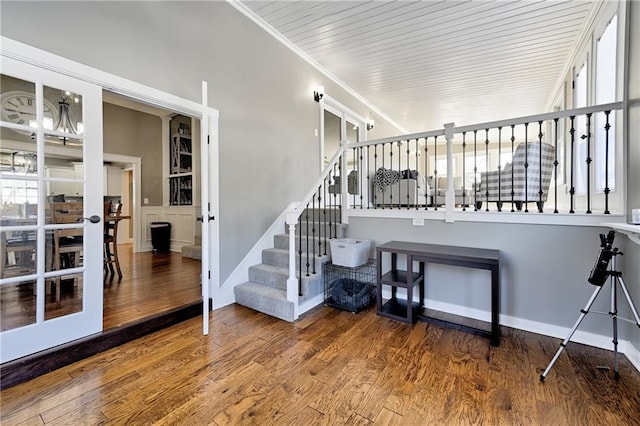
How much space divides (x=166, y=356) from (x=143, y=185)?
5.19 metres

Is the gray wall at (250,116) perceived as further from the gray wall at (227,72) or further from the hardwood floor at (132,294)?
the hardwood floor at (132,294)

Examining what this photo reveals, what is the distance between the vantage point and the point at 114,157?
18.5 ft

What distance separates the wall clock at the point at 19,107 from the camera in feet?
5.95

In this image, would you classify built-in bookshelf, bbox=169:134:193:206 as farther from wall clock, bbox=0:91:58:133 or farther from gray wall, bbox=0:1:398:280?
wall clock, bbox=0:91:58:133

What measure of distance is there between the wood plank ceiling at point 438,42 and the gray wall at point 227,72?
1.71 feet

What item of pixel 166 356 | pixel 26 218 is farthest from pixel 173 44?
pixel 166 356

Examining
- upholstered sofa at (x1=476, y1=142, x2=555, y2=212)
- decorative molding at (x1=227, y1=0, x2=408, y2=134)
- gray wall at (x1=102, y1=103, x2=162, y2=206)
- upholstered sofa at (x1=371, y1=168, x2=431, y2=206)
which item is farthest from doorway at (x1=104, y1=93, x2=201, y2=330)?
upholstered sofa at (x1=476, y1=142, x2=555, y2=212)

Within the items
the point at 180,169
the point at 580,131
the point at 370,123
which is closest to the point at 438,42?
the point at 580,131

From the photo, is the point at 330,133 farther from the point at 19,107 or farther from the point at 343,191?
the point at 19,107

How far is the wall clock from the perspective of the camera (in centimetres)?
181

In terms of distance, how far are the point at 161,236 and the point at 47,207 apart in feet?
13.9

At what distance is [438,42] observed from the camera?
3.83 m

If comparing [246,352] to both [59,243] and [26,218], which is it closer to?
[59,243]

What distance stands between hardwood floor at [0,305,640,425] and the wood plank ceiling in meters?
3.49
